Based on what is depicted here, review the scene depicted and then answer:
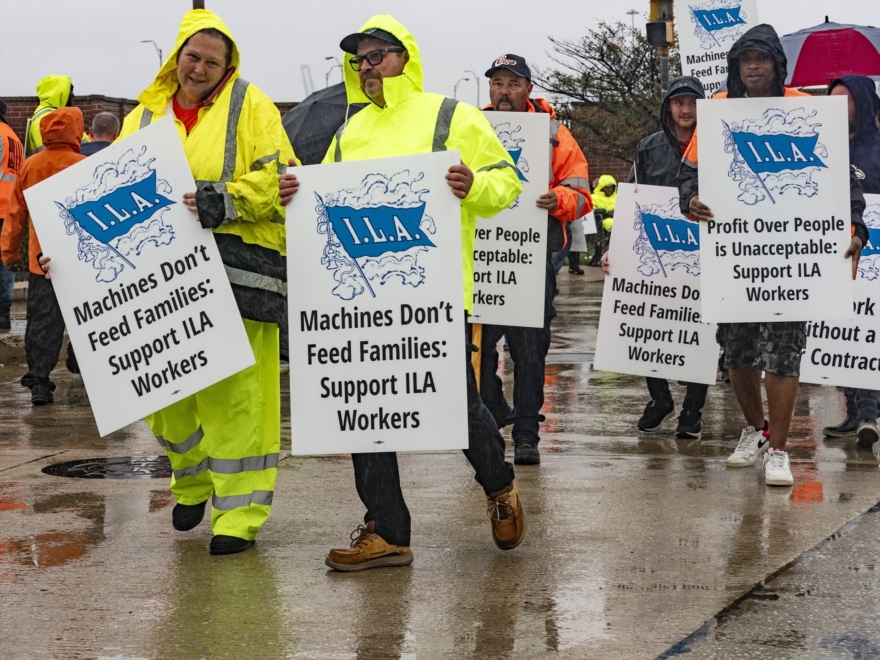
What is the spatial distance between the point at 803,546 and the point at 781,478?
4.00ft

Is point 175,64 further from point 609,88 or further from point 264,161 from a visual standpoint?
point 609,88

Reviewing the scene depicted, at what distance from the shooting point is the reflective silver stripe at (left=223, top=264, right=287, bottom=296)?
17.8ft

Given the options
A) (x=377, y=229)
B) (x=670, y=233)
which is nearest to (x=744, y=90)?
(x=670, y=233)

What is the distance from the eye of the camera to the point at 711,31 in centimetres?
1275

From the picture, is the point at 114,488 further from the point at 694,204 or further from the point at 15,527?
the point at 694,204

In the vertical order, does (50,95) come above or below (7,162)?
above

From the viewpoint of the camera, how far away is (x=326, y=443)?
5.05m

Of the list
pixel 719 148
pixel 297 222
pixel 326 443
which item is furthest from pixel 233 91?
pixel 719 148

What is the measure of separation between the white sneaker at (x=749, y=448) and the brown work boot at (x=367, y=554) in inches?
97.1

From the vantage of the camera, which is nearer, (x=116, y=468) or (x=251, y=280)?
(x=251, y=280)

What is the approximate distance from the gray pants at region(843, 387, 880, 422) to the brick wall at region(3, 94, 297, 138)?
835 inches

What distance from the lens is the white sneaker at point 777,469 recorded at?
6.54 m

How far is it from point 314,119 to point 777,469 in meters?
3.26

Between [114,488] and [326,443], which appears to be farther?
[114,488]
